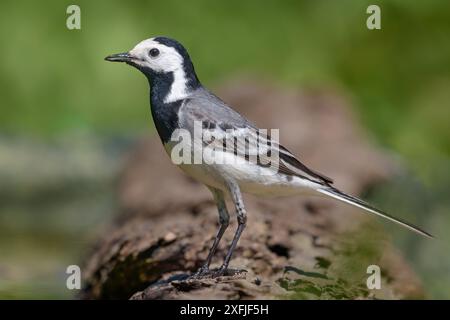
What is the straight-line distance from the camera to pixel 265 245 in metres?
3.80

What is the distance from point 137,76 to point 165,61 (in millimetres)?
5055

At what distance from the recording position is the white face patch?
396cm

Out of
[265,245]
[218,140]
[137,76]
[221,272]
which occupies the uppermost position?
[137,76]

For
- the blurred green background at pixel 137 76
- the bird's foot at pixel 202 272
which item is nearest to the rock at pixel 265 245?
the bird's foot at pixel 202 272

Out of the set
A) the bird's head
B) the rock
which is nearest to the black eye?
the bird's head

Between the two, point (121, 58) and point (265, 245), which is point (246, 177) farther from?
point (121, 58)

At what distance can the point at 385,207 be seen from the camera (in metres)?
5.37

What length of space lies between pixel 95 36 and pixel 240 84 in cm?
228

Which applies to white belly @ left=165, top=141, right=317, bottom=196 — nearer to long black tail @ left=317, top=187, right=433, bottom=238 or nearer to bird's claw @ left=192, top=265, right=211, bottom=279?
long black tail @ left=317, top=187, right=433, bottom=238

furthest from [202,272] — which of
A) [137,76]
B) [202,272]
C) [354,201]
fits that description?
[137,76]

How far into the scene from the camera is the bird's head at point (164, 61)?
395 centimetres

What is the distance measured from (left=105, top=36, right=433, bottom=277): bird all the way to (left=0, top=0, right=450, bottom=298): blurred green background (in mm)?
2408

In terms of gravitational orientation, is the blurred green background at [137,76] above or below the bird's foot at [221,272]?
above

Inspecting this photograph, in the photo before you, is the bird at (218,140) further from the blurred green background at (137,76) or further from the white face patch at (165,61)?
the blurred green background at (137,76)
